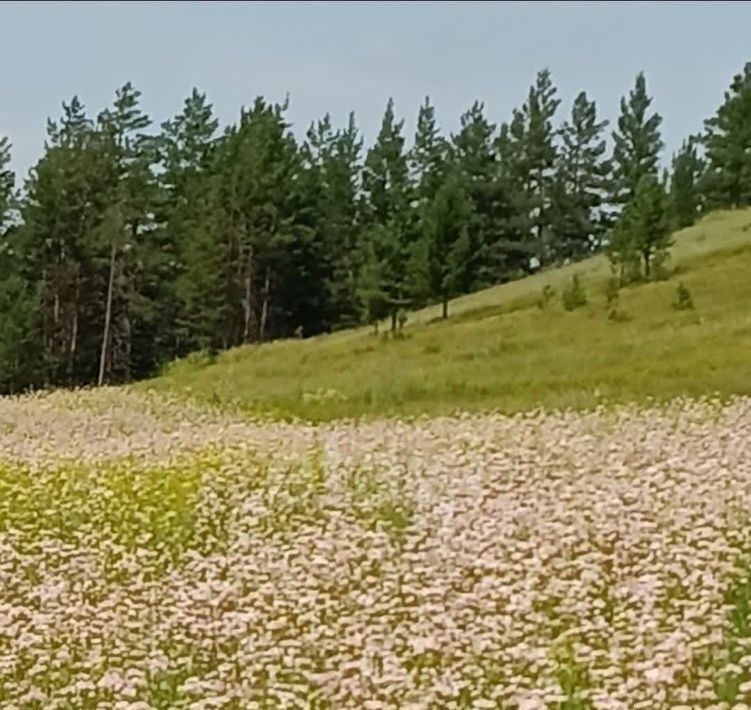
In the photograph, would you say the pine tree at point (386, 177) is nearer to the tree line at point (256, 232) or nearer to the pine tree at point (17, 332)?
the tree line at point (256, 232)

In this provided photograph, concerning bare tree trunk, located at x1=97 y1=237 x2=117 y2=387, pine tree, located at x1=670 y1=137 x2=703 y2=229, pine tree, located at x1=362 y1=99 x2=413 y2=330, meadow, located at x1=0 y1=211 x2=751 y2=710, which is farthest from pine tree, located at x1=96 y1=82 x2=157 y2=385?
meadow, located at x1=0 y1=211 x2=751 y2=710

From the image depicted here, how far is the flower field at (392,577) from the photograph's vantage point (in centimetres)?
669

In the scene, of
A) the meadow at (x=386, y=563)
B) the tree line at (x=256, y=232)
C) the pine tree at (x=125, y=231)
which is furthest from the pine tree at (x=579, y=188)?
the meadow at (x=386, y=563)

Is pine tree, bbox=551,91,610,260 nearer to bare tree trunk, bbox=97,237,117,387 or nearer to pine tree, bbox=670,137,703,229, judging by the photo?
pine tree, bbox=670,137,703,229

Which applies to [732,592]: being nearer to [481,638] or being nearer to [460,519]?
[481,638]

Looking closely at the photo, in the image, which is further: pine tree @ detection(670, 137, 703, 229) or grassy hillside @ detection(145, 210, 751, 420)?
pine tree @ detection(670, 137, 703, 229)

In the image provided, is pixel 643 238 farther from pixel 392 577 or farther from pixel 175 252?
pixel 392 577

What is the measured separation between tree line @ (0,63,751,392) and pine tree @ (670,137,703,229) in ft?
0.99

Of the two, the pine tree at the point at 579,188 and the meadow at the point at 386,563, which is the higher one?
the pine tree at the point at 579,188

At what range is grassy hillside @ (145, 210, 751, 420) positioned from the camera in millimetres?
29031

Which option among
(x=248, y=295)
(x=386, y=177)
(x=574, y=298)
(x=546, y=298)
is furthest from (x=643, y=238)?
(x=386, y=177)

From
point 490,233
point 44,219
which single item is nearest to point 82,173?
point 44,219

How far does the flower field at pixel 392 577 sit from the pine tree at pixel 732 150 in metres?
75.3

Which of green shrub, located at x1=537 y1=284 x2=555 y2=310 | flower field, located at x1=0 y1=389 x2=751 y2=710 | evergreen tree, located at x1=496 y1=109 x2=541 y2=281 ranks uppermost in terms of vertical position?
evergreen tree, located at x1=496 y1=109 x2=541 y2=281
